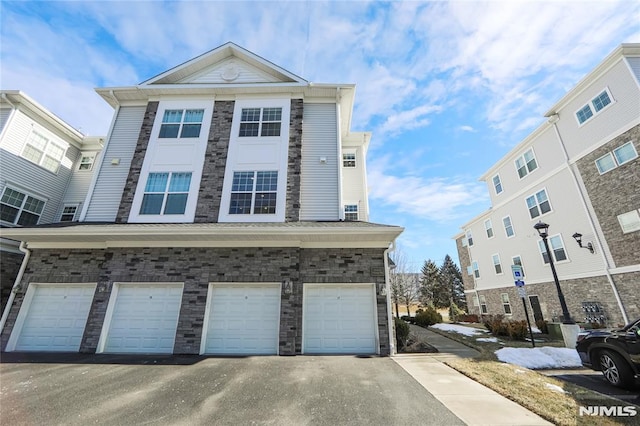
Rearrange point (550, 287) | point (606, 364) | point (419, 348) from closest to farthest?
point (606, 364) → point (419, 348) → point (550, 287)

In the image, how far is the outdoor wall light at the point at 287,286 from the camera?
921 centimetres

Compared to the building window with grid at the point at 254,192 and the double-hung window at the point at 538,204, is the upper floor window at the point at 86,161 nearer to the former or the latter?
the building window with grid at the point at 254,192

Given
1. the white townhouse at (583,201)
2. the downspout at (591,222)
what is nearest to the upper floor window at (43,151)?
the white townhouse at (583,201)

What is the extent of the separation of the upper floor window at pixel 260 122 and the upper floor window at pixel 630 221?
18.2 m

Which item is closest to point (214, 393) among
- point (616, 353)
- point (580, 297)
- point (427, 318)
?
point (616, 353)

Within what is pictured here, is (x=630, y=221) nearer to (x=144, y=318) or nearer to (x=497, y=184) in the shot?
(x=497, y=184)

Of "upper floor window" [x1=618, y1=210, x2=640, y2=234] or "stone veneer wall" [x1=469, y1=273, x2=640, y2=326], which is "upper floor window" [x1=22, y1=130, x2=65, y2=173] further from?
"stone veneer wall" [x1=469, y1=273, x2=640, y2=326]

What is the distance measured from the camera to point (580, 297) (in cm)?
1579

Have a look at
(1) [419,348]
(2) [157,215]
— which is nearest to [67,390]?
(2) [157,215]

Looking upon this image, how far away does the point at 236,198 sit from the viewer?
37.1ft

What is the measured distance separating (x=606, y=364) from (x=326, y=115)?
1259 cm

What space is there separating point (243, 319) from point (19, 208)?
1387 cm

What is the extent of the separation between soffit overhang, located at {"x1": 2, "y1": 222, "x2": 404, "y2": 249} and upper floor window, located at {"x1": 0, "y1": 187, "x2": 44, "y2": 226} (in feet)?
15.8

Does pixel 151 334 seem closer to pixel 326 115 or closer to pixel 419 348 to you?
pixel 419 348
